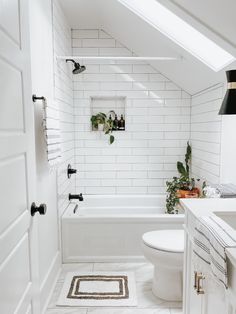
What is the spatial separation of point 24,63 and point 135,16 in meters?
1.63

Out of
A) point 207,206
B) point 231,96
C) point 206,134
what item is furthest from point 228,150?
point 231,96

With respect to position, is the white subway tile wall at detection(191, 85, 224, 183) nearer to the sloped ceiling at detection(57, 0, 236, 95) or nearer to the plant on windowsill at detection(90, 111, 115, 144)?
the sloped ceiling at detection(57, 0, 236, 95)

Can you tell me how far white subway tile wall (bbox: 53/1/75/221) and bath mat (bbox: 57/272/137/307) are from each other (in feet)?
2.19

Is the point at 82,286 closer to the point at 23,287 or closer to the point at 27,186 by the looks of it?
the point at 23,287

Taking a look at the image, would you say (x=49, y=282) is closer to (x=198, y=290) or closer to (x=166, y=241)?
(x=166, y=241)

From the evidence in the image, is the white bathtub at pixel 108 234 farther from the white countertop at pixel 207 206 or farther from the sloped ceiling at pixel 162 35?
the sloped ceiling at pixel 162 35

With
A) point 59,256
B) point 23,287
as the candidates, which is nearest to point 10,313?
point 23,287

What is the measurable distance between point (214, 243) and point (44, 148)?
149cm

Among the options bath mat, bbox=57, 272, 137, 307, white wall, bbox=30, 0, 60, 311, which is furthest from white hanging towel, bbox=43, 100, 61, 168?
bath mat, bbox=57, 272, 137, 307

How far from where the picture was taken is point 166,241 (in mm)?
2182

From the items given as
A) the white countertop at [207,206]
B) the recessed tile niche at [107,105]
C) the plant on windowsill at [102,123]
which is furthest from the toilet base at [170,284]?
the recessed tile niche at [107,105]

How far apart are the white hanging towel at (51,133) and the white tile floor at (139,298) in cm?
111

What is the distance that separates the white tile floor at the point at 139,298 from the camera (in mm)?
2092

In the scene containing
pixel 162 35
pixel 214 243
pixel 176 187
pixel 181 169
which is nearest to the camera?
pixel 214 243
